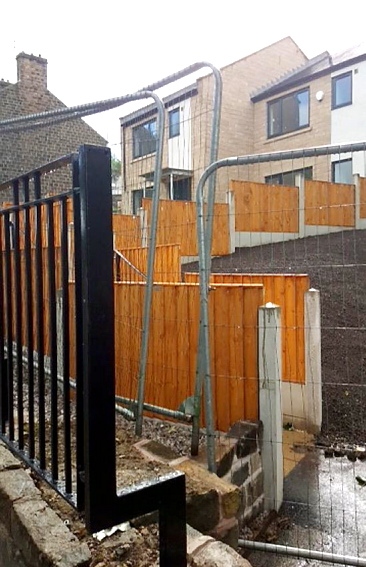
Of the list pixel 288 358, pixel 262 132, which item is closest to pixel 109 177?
pixel 288 358

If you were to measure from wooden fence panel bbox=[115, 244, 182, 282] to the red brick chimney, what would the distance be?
1210cm

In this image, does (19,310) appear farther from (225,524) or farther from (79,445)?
(225,524)

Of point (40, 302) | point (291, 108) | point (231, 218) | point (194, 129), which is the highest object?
point (291, 108)

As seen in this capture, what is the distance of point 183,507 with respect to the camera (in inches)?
69.6

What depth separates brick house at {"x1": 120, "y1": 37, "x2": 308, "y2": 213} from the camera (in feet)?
12.8

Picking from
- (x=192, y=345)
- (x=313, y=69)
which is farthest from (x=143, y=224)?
(x=313, y=69)

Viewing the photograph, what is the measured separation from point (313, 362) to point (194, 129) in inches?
109

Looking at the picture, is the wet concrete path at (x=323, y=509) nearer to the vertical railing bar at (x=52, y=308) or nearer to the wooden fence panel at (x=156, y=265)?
the vertical railing bar at (x=52, y=308)

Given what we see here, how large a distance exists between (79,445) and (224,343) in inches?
95.0

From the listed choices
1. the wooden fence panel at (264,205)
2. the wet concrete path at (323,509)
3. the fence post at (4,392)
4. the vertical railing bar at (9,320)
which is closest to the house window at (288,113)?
the wooden fence panel at (264,205)

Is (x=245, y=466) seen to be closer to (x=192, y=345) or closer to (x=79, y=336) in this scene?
(x=192, y=345)

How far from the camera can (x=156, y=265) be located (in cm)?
627

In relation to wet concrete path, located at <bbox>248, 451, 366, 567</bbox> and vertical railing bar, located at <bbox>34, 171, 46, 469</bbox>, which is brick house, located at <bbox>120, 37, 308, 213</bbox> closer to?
vertical railing bar, located at <bbox>34, 171, 46, 469</bbox>

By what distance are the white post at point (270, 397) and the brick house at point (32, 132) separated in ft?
37.7
